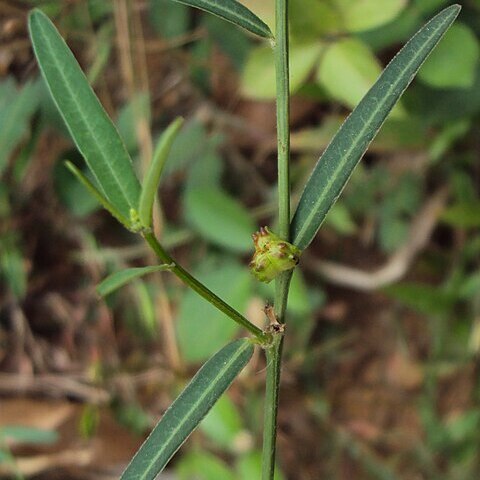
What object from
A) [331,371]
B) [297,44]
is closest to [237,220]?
[297,44]

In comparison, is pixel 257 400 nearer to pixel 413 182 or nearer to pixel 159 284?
pixel 159 284

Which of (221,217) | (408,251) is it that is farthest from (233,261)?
(408,251)

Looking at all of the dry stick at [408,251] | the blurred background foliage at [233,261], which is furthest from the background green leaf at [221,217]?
the dry stick at [408,251]

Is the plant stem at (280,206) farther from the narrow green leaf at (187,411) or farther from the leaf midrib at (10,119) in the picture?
the leaf midrib at (10,119)

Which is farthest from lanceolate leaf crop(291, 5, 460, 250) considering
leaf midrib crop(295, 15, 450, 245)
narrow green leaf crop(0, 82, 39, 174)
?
narrow green leaf crop(0, 82, 39, 174)

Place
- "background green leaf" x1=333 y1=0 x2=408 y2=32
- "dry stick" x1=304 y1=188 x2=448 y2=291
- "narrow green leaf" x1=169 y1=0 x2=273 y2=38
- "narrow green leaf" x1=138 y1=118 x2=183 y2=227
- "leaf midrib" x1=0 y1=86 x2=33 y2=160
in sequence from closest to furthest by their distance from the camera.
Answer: "narrow green leaf" x1=138 y1=118 x2=183 y2=227, "narrow green leaf" x1=169 y1=0 x2=273 y2=38, "background green leaf" x1=333 y1=0 x2=408 y2=32, "leaf midrib" x1=0 y1=86 x2=33 y2=160, "dry stick" x1=304 y1=188 x2=448 y2=291

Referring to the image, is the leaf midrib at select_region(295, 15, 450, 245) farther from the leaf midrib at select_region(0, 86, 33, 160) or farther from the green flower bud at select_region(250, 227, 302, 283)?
the leaf midrib at select_region(0, 86, 33, 160)
